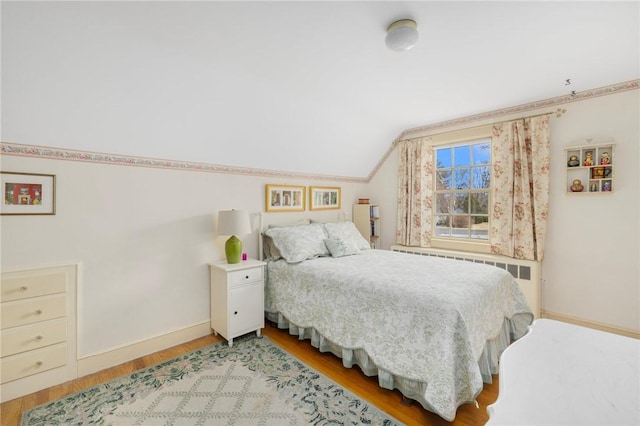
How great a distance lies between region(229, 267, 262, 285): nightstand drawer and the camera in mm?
2705

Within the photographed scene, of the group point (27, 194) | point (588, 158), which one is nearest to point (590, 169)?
point (588, 158)

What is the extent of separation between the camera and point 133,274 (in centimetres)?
249

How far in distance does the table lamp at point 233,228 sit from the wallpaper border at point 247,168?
0.53 meters

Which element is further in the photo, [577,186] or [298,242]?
[298,242]

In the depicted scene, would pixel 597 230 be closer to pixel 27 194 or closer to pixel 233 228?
A: pixel 233 228

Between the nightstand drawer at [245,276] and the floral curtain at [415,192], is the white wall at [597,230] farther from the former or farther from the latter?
the nightstand drawer at [245,276]

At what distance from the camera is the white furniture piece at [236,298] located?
8.80ft

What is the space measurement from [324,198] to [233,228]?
1.65 meters

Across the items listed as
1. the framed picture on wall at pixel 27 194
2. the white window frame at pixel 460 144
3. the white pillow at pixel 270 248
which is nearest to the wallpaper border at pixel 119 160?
the framed picture on wall at pixel 27 194

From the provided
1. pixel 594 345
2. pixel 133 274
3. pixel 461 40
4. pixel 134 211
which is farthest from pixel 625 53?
pixel 133 274

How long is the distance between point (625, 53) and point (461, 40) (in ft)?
4.54

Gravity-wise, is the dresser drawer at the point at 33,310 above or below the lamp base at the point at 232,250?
below

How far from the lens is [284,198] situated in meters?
3.61

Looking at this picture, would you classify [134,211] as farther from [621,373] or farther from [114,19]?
[621,373]
